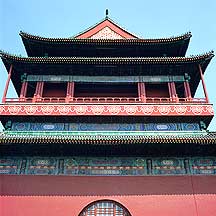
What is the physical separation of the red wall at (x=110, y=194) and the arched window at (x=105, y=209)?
0.18m

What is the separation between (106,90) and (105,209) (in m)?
6.81

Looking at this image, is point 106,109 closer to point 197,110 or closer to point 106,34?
point 197,110

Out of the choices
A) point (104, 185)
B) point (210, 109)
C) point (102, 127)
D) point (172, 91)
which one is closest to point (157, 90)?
point (172, 91)

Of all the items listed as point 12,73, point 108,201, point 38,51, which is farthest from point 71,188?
point 38,51

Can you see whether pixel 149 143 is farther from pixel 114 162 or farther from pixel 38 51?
pixel 38 51

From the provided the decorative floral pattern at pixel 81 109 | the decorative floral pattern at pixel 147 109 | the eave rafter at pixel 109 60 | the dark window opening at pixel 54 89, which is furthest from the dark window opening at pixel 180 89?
the dark window opening at pixel 54 89

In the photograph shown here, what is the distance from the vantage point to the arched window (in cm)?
1138

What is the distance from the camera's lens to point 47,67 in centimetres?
1588

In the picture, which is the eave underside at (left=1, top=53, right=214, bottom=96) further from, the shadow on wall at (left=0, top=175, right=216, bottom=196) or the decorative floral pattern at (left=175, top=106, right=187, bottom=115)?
the shadow on wall at (left=0, top=175, right=216, bottom=196)

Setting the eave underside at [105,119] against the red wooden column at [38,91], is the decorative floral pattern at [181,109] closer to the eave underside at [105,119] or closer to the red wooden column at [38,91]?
the eave underside at [105,119]

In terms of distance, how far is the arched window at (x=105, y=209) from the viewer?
11.4 metres

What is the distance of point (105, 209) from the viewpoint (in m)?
11.5

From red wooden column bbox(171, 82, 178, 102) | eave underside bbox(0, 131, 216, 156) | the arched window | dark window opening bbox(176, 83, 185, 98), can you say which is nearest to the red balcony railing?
red wooden column bbox(171, 82, 178, 102)

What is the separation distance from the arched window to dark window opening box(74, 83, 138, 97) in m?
6.30
